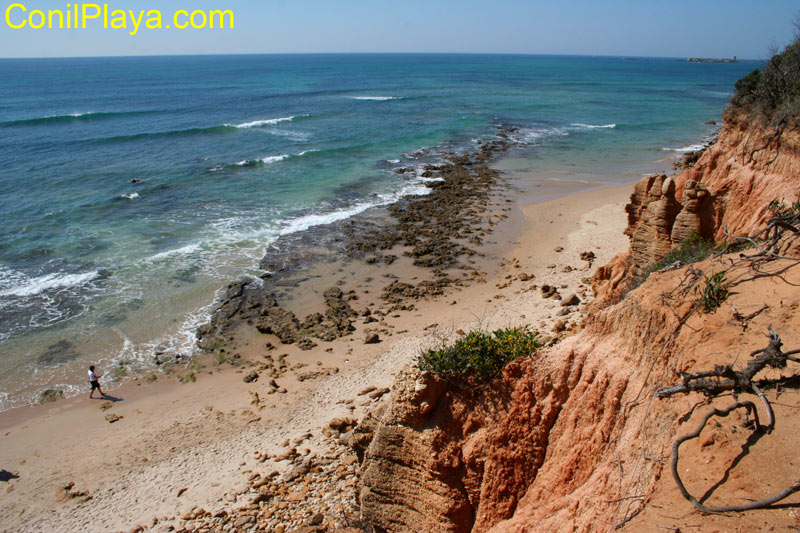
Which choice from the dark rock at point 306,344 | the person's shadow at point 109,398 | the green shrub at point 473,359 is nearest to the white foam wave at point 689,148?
the dark rock at point 306,344

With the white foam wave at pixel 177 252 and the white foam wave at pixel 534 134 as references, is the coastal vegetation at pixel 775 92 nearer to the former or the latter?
the white foam wave at pixel 177 252

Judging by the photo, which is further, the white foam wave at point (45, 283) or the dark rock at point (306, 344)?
the white foam wave at point (45, 283)

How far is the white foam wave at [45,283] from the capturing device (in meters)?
20.2

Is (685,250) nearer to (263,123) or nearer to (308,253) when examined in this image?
(308,253)

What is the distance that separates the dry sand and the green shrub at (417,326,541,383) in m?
2.20

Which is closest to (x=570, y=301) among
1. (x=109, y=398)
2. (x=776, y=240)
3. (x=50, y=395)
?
(x=776, y=240)

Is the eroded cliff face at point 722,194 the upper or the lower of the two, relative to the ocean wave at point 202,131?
lower

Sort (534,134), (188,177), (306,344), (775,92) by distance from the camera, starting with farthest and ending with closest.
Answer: (534,134)
(188,177)
(306,344)
(775,92)

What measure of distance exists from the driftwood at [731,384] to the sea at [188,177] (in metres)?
15.7

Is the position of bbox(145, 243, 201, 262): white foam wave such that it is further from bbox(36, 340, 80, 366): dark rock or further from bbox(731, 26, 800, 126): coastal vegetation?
bbox(731, 26, 800, 126): coastal vegetation

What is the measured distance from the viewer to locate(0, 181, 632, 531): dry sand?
10.9 metres

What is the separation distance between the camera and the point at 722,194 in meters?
12.0

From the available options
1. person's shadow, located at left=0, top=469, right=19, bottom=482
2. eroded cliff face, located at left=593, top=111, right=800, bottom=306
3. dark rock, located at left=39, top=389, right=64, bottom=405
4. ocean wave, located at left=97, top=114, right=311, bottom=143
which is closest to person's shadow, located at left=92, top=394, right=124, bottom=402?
dark rock, located at left=39, top=389, right=64, bottom=405

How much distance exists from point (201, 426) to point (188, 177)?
2592 cm
